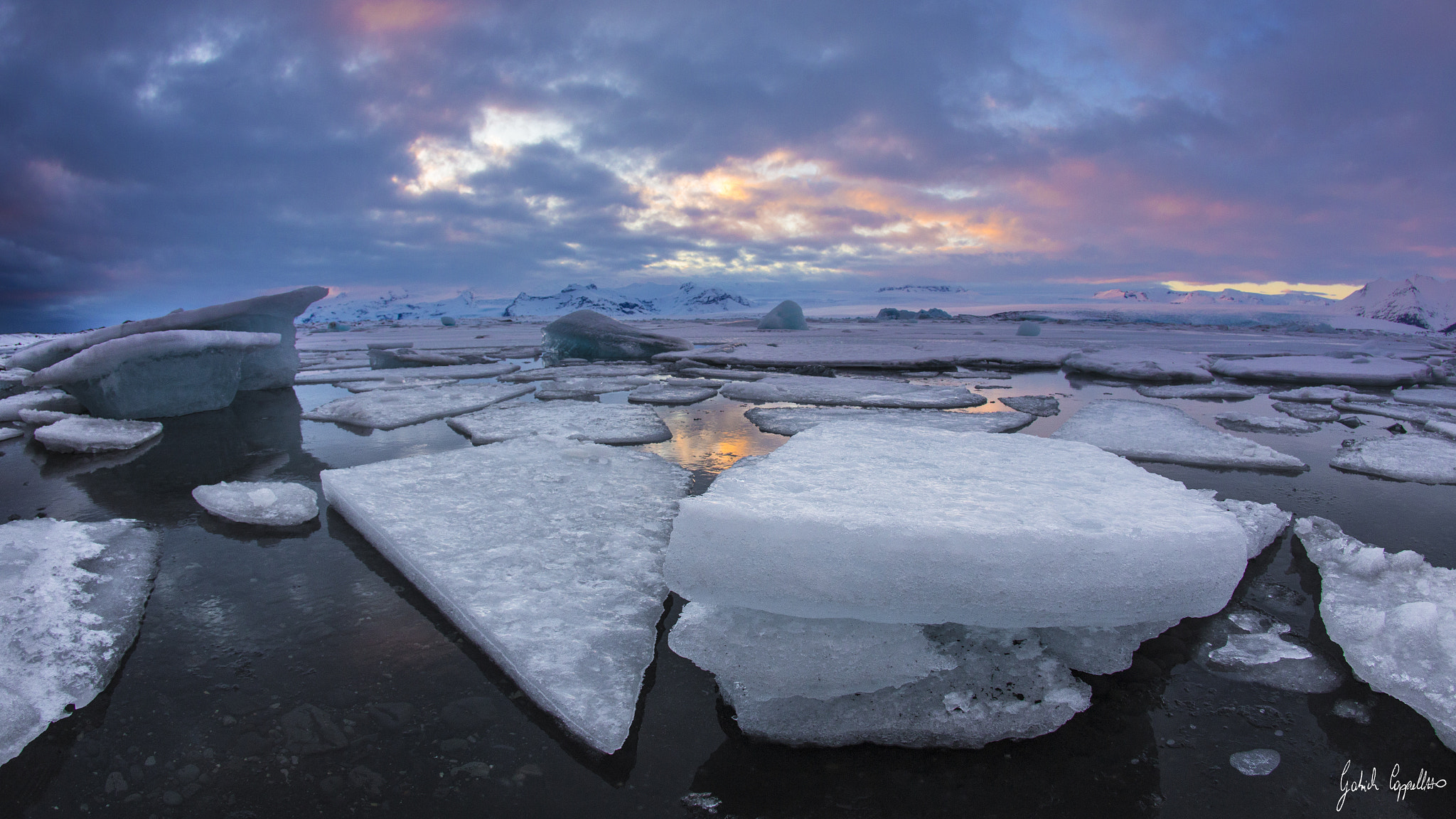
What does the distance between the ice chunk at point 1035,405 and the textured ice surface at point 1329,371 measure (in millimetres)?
3617

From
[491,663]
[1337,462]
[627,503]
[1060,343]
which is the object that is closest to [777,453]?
[627,503]

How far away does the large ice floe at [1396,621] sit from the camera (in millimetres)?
1323

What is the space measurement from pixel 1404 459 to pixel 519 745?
435cm

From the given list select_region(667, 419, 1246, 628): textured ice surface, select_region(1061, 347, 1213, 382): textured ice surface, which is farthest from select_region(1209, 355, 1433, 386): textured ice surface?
select_region(667, 419, 1246, 628): textured ice surface

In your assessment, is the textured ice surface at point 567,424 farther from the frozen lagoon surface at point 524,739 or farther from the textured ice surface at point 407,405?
the frozen lagoon surface at point 524,739

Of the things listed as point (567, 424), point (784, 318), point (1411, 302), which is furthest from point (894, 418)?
point (1411, 302)

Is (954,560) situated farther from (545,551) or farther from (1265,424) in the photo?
(1265,424)

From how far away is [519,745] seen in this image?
4.03ft

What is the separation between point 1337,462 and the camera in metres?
3.15

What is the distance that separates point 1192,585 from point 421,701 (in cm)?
178

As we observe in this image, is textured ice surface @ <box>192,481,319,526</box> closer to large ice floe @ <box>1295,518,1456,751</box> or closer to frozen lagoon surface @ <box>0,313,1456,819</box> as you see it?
frozen lagoon surface @ <box>0,313,1456,819</box>

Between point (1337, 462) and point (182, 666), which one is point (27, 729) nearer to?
point (182, 666)

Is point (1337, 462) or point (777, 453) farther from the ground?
point (777, 453)

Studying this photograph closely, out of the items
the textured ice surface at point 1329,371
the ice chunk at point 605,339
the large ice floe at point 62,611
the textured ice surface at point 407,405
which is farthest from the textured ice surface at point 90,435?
the textured ice surface at point 1329,371
